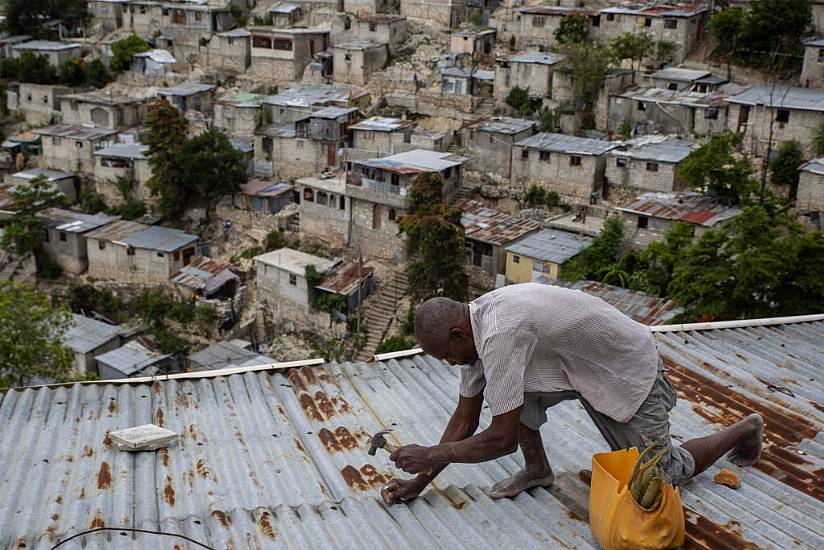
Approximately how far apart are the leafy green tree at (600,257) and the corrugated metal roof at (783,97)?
17.6 feet

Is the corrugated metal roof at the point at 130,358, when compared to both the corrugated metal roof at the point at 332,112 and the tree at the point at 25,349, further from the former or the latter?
the corrugated metal roof at the point at 332,112

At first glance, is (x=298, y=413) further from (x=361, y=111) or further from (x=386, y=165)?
(x=361, y=111)

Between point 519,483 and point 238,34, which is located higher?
point 238,34

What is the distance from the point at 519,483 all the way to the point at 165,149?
923 inches

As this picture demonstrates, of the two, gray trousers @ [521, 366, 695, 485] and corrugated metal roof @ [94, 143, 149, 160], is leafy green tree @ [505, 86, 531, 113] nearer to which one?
corrugated metal roof @ [94, 143, 149, 160]

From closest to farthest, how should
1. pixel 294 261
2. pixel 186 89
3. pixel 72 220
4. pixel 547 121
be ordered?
pixel 294 261 → pixel 547 121 → pixel 72 220 → pixel 186 89

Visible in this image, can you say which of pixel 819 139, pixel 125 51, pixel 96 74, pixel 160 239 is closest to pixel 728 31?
pixel 819 139

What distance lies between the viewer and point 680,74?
83.4 feet

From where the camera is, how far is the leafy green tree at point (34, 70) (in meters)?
34.2

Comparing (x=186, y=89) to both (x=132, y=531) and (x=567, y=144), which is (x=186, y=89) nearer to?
(x=567, y=144)

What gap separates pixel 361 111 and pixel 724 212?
41.5 feet

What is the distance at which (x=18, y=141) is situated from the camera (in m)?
31.5

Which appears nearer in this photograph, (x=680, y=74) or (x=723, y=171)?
(x=723, y=171)

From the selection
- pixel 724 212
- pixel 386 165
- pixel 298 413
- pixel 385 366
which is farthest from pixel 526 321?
pixel 386 165
